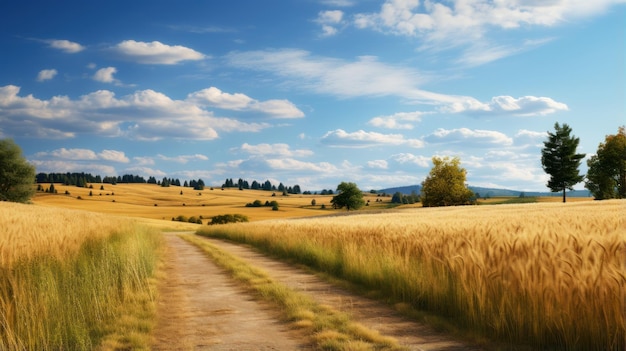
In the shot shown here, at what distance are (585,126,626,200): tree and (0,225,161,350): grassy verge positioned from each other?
80145 millimetres

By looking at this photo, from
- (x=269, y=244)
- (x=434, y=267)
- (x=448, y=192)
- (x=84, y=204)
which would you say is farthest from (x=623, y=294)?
(x=84, y=204)

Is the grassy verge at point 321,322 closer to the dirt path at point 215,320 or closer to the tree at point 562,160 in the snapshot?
the dirt path at point 215,320

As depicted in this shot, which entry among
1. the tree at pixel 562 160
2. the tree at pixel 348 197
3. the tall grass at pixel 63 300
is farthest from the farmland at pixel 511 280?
the tree at pixel 348 197

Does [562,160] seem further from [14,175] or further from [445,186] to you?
[14,175]

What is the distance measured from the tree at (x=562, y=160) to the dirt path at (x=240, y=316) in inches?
2772

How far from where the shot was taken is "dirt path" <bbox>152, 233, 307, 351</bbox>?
7887 mm

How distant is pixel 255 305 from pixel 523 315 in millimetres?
5519

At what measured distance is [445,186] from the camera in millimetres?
82562

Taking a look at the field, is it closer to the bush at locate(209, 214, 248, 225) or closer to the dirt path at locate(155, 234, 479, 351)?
the bush at locate(209, 214, 248, 225)

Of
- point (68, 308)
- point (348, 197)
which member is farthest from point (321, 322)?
point (348, 197)

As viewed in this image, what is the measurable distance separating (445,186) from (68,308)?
3071 inches

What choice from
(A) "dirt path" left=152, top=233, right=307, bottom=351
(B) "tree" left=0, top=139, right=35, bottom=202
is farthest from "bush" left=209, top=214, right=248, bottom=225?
(A) "dirt path" left=152, top=233, right=307, bottom=351

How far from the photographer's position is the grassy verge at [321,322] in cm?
754

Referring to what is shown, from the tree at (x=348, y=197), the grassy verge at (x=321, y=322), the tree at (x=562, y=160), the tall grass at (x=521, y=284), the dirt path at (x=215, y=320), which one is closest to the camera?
the tall grass at (x=521, y=284)
